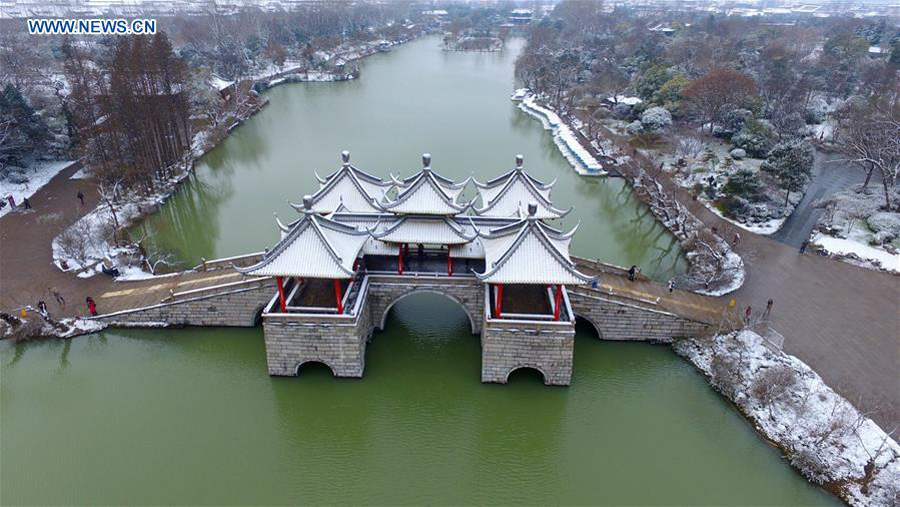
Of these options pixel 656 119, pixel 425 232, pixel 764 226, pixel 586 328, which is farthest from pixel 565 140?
pixel 425 232

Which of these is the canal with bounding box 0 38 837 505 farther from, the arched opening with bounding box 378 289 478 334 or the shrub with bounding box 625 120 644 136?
the shrub with bounding box 625 120 644 136

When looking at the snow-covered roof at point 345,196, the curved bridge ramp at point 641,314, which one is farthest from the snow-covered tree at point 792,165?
the snow-covered roof at point 345,196

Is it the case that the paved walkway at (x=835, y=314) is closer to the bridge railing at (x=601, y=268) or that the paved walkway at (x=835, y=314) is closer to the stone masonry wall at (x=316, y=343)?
the bridge railing at (x=601, y=268)

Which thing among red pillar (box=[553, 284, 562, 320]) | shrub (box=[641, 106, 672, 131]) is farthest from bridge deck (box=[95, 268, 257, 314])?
shrub (box=[641, 106, 672, 131])

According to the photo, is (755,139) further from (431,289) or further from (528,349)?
(431,289)

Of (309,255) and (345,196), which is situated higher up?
(345,196)

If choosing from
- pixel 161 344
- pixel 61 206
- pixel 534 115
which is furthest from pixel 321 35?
pixel 161 344

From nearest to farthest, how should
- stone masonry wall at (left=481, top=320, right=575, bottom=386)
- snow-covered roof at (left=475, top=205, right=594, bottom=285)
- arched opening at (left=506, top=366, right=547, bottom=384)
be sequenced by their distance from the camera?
snow-covered roof at (left=475, top=205, right=594, bottom=285) → stone masonry wall at (left=481, top=320, right=575, bottom=386) → arched opening at (left=506, top=366, right=547, bottom=384)
